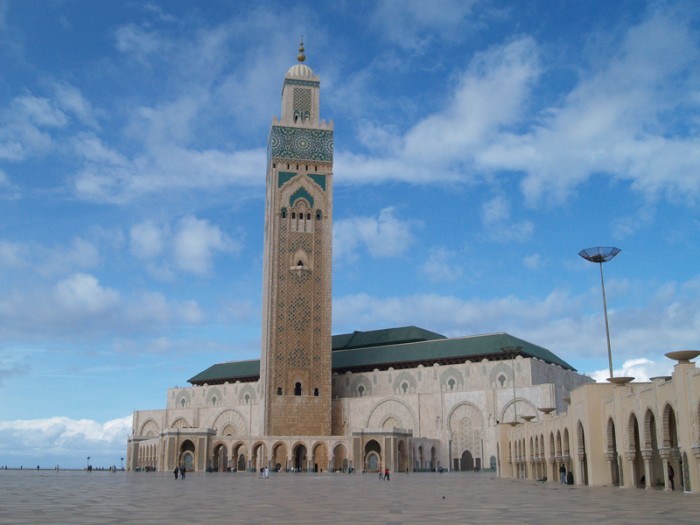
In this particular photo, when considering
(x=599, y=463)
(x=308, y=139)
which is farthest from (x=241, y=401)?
(x=599, y=463)

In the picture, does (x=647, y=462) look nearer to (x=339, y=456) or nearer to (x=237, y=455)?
(x=339, y=456)

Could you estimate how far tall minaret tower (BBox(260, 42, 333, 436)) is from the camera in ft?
170

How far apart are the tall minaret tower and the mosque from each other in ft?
0.25

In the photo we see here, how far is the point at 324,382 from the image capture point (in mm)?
52812

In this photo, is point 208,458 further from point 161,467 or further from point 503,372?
point 503,372

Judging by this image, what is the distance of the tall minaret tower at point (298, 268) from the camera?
5175cm

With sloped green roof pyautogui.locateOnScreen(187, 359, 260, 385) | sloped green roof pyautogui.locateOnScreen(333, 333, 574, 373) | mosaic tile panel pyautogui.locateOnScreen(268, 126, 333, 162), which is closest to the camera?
sloped green roof pyautogui.locateOnScreen(333, 333, 574, 373)

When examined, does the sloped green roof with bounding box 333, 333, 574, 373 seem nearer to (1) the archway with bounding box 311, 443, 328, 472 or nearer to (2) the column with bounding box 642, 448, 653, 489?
(1) the archway with bounding box 311, 443, 328, 472

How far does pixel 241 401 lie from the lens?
61.3 meters

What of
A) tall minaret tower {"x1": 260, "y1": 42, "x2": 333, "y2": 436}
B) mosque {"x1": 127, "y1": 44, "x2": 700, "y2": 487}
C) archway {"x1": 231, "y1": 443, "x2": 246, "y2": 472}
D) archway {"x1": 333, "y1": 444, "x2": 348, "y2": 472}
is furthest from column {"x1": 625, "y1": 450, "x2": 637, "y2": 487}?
archway {"x1": 231, "y1": 443, "x2": 246, "y2": 472}

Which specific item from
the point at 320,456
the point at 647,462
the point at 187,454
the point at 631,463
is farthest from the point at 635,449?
the point at 187,454

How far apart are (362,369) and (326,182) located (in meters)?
14.3

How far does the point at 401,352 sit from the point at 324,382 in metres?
6.54

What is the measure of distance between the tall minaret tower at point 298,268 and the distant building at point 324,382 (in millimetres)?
75
